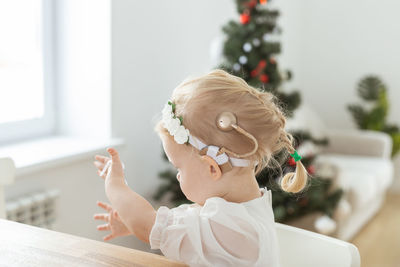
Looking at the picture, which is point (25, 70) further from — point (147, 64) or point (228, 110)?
point (228, 110)

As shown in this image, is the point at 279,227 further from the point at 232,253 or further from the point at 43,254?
the point at 43,254

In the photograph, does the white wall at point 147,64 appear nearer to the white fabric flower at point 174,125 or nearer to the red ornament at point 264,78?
the red ornament at point 264,78

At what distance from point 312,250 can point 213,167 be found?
28 cm

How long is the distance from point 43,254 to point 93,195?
146 centimetres

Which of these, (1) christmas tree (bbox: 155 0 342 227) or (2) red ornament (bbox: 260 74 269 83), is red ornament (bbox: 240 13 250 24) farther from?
(2) red ornament (bbox: 260 74 269 83)

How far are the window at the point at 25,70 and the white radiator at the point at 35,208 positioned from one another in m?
0.35

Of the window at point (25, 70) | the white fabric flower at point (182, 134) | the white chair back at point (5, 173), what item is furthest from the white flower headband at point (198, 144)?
the window at point (25, 70)

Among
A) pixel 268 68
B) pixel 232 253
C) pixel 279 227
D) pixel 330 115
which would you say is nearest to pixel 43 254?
pixel 232 253

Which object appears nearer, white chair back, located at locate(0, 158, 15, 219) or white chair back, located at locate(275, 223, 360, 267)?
white chair back, located at locate(275, 223, 360, 267)

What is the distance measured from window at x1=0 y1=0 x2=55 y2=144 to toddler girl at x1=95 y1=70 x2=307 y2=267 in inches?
55.7

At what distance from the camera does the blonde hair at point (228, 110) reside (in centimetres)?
104

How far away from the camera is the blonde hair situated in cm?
104

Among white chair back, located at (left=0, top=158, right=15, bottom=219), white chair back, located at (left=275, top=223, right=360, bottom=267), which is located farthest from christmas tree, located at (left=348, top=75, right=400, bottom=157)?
white chair back, located at (left=0, top=158, right=15, bottom=219)

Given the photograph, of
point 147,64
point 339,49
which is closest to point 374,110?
point 339,49
